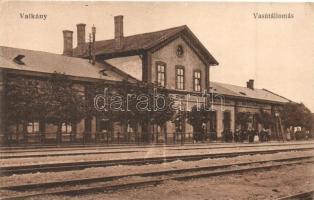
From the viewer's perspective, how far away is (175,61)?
3306 centimetres

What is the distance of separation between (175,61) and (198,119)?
4914mm

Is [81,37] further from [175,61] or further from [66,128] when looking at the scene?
[66,128]

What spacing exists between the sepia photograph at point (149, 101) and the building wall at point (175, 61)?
9 cm

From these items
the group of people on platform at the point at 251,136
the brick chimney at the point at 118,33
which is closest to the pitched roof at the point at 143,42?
the brick chimney at the point at 118,33

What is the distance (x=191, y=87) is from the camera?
34.4 metres

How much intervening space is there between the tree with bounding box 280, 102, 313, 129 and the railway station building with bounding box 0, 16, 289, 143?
3335 millimetres

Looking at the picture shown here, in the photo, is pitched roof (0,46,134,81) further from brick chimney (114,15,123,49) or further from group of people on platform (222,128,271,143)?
group of people on platform (222,128,271,143)

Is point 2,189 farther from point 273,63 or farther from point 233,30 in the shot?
point 273,63

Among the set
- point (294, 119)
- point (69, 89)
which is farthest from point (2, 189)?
point (294, 119)

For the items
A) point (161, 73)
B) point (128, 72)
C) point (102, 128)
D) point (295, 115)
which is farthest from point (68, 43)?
point (295, 115)

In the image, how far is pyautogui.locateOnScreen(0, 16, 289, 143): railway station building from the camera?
23.9m

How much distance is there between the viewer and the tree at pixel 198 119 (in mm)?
30156

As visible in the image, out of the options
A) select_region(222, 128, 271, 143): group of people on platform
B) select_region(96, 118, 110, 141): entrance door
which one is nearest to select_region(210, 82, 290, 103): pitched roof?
select_region(222, 128, 271, 143): group of people on platform

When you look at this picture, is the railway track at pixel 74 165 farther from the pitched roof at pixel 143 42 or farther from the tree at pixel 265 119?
the tree at pixel 265 119
